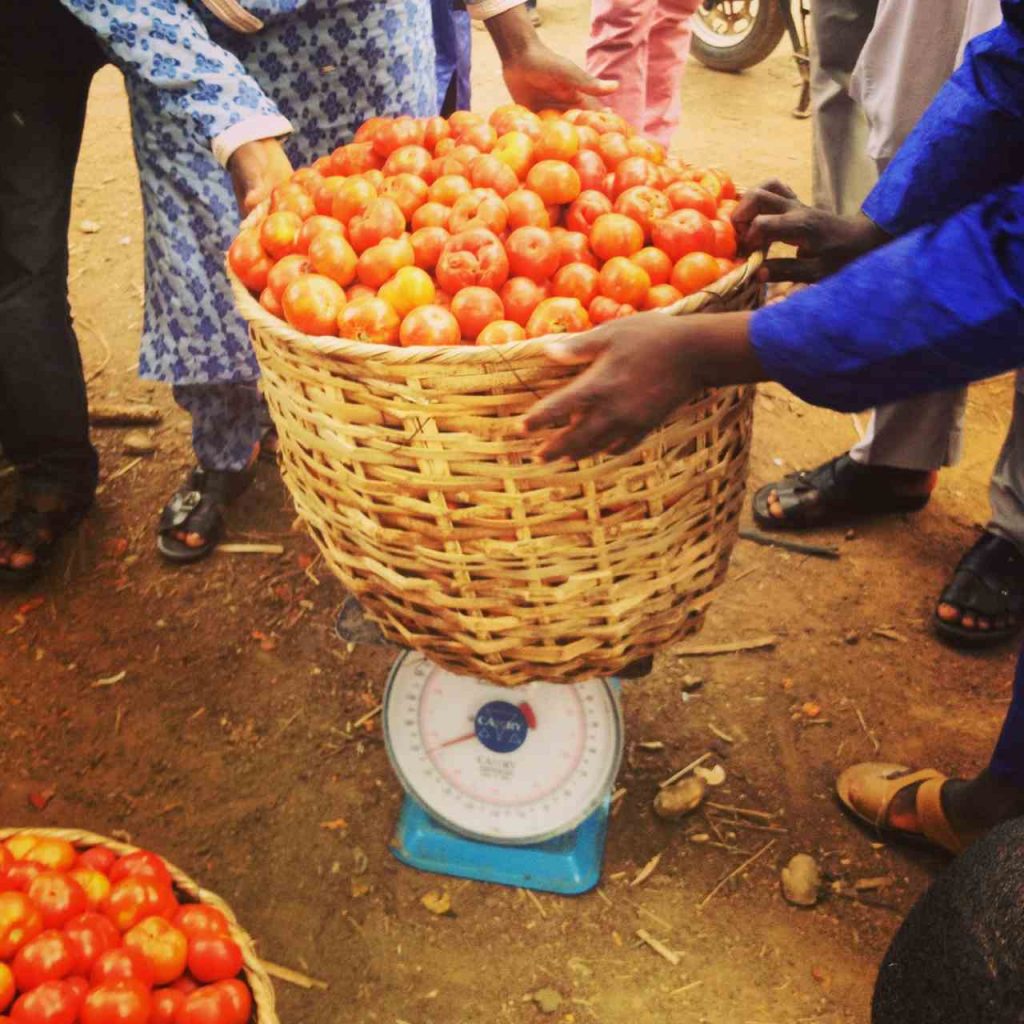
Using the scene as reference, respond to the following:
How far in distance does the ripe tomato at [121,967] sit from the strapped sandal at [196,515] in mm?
1524

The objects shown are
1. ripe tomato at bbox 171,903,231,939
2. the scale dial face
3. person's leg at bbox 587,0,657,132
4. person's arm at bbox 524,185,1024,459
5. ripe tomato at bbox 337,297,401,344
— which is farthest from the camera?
person's leg at bbox 587,0,657,132

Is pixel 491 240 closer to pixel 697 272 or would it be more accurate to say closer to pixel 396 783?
pixel 697 272

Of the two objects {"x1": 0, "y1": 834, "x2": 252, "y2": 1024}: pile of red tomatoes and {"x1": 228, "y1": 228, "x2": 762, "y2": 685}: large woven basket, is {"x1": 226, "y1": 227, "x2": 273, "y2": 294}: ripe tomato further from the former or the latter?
{"x1": 0, "y1": 834, "x2": 252, "y2": 1024}: pile of red tomatoes

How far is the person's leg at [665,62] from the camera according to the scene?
3857mm

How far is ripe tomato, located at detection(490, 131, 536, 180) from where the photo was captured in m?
1.56

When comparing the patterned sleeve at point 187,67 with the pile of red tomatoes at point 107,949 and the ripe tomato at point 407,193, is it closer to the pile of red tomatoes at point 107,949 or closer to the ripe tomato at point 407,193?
the ripe tomato at point 407,193

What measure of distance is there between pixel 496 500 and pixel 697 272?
44 centimetres

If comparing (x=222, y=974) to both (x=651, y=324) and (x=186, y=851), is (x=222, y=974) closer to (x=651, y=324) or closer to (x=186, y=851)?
(x=186, y=851)

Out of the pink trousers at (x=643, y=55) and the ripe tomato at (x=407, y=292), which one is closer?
the ripe tomato at (x=407, y=292)

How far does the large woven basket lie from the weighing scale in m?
0.37

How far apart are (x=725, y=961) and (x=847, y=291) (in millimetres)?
1412

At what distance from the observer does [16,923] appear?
1.47m

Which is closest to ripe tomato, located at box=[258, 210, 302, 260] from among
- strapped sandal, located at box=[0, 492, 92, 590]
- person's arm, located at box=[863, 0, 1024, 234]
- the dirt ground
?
person's arm, located at box=[863, 0, 1024, 234]

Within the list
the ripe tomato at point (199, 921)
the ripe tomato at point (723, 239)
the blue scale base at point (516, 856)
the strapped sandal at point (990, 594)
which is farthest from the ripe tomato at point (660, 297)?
the strapped sandal at point (990, 594)
